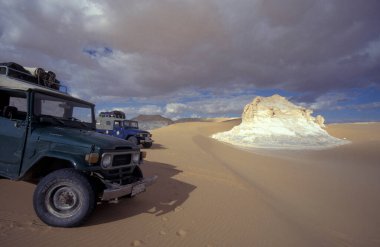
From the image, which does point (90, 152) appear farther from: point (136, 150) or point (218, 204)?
point (218, 204)

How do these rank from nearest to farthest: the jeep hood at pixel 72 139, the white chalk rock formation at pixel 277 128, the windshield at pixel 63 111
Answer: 1. the jeep hood at pixel 72 139
2. the windshield at pixel 63 111
3. the white chalk rock formation at pixel 277 128

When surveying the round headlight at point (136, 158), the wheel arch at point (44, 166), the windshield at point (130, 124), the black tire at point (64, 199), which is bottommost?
the black tire at point (64, 199)

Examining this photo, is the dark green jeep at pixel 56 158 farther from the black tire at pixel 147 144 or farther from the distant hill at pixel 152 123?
the distant hill at pixel 152 123

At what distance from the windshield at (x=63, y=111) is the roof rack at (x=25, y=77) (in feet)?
1.19

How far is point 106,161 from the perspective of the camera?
4695 mm

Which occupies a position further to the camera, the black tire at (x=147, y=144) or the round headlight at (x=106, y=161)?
the black tire at (x=147, y=144)

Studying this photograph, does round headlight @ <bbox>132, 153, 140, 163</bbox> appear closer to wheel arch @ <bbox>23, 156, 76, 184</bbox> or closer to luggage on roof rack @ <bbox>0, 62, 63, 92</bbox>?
wheel arch @ <bbox>23, 156, 76, 184</bbox>

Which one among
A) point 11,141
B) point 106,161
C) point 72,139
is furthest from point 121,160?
point 11,141

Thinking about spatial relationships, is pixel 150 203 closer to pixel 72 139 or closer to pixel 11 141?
pixel 72 139

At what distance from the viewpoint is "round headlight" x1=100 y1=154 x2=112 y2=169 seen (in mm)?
4631

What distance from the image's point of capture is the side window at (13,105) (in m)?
5.04

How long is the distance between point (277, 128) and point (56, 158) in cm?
3031

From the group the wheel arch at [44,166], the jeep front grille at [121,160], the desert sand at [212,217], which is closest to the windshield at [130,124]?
the desert sand at [212,217]

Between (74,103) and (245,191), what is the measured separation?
5337 mm
